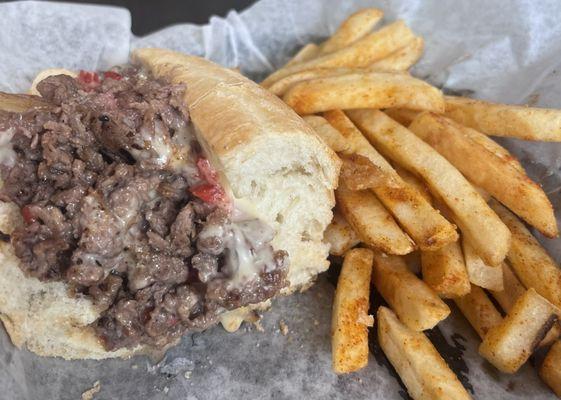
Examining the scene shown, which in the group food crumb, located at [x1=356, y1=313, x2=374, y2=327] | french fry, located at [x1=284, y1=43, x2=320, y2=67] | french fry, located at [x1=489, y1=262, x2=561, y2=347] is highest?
french fry, located at [x1=284, y1=43, x2=320, y2=67]

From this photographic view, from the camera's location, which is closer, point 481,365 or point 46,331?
point 46,331

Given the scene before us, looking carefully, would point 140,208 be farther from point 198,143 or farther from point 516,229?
point 516,229

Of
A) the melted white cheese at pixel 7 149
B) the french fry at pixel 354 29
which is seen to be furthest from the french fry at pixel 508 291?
the melted white cheese at pixel 7 149

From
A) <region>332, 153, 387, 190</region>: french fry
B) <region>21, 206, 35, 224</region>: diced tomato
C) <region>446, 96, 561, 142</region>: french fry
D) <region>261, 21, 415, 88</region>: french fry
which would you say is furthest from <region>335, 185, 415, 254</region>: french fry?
<region>21, 206, 35, 224</region>: diced tomato

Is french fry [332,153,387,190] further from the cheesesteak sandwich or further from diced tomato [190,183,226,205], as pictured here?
diced tomato [190,183,226,205]

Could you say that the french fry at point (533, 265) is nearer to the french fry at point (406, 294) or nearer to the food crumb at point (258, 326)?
the french fry at point (406, 294)

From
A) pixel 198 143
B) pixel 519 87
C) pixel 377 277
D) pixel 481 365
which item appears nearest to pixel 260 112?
pixel 198 143

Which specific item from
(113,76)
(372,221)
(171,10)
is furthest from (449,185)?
(171,10)

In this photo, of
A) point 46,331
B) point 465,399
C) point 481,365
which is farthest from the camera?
point 481,365
